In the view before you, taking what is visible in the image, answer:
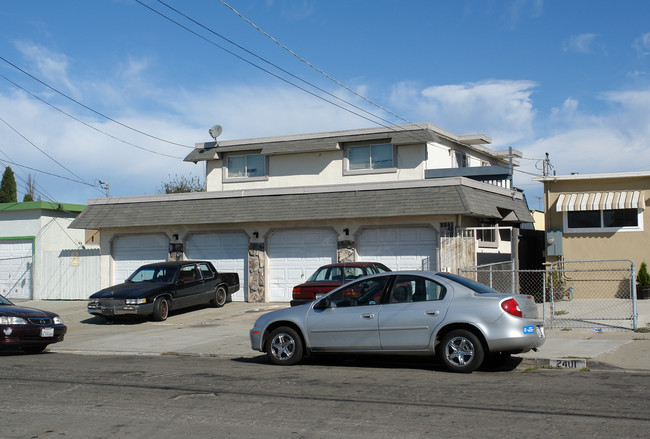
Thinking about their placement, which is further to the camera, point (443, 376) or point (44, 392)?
point (443, 376)

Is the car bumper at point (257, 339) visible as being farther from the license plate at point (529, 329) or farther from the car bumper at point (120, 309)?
the car bumper at point (120, 309)

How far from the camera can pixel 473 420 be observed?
712 centimetres

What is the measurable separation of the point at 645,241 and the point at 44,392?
1794cm

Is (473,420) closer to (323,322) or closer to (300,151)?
(323,322)

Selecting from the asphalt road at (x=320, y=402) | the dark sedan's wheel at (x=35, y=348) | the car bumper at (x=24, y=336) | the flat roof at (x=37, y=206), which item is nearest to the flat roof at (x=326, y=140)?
the flat roof at (x=37, y=206)

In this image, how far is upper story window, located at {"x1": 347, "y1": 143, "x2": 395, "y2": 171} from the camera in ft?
89.4

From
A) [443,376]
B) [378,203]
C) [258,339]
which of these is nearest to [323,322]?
[258,339]

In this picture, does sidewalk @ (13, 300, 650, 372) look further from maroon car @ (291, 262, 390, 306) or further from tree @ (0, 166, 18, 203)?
tree @ (0, 166, 18, 203)

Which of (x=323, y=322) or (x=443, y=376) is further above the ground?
(x=323, y=322)

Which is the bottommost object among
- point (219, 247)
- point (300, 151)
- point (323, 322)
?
point (323, 322)

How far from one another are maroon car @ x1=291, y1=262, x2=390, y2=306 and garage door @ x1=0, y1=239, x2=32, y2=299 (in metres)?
15.4

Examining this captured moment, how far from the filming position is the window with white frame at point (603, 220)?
69.9 feet

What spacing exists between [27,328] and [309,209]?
36.0 ft

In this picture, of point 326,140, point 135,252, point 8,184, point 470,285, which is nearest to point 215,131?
point 326,140
